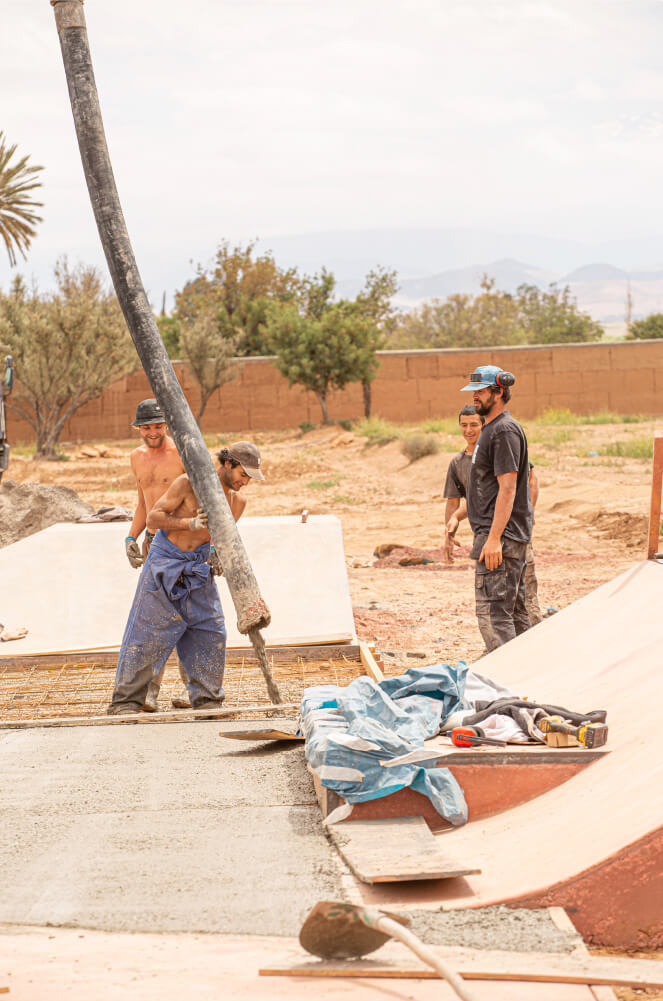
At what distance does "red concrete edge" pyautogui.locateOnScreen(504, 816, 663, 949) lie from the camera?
2.60 metres

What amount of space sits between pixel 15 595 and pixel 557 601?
472 cm

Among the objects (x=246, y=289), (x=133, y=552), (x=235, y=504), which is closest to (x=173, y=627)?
(x=235, y=504)

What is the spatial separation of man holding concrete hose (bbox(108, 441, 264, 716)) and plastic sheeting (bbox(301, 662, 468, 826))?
54.4 inches

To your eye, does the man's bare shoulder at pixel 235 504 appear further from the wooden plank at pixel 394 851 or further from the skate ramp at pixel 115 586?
the wooden plank at pixel 394 851

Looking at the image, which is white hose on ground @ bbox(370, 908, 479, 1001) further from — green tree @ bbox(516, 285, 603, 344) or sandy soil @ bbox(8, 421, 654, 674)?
green tree @ bbox(516, 285, 603, 344)

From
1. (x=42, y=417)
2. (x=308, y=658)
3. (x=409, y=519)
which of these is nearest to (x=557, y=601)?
(x=308, y=658)

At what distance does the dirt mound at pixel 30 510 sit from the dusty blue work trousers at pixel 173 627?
683cm

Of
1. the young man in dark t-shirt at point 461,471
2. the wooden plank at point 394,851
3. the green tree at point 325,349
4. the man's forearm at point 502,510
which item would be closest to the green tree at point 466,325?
the green tree at point 325,349

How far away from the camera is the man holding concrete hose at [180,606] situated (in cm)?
509

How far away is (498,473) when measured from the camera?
197 inches

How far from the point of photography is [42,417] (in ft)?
76.6

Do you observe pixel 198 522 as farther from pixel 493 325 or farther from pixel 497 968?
pixel 493 325

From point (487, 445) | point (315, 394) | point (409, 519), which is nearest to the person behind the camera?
point (487, 445)

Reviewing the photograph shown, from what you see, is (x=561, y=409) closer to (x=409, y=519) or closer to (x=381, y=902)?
(x=409, y=519)
